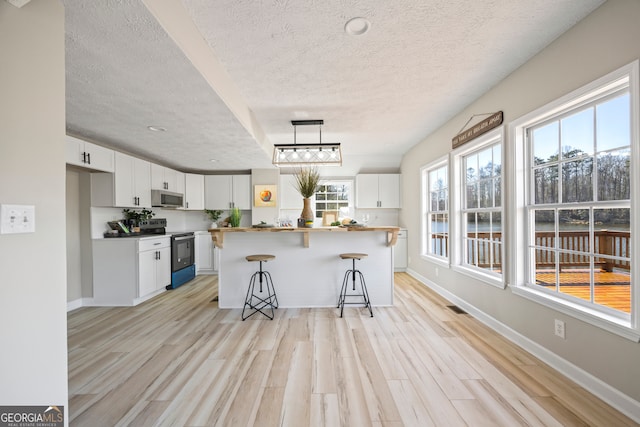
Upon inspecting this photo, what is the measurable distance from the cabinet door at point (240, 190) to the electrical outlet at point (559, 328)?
18.2 ft

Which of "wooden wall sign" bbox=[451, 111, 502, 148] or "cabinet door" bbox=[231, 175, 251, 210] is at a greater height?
"wooden wall sign" bbox=[451, 111, 502, 148]

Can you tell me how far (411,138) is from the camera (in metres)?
4.95

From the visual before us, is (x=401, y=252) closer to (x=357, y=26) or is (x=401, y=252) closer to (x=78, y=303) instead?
(x=357, y=26)

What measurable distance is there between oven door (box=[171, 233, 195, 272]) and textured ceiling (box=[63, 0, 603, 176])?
1.85 m

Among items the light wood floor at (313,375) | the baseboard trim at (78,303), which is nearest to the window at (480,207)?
the light wood floor at (313,375)

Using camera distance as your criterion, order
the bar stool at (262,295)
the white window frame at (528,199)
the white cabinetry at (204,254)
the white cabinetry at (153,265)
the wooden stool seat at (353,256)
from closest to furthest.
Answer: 1. the white window frame at (528,199)
2. the wooden stool seat at (353,256)
3. the bar stool at (262,295)
4. the white cabinetry at (153,265)
5. the white cabinetry at (204,254)

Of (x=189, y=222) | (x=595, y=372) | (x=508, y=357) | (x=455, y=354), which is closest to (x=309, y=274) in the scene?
(x=455, y=354)

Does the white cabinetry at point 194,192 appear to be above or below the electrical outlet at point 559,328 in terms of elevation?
above

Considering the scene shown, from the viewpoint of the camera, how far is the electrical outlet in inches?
84.7

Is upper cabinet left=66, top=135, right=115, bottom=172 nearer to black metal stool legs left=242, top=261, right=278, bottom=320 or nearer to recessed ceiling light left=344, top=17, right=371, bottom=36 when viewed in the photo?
black metal stool legs left=242, top=261, right=278, bottom=320

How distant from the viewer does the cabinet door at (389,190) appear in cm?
635

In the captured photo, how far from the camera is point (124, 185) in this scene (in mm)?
4133

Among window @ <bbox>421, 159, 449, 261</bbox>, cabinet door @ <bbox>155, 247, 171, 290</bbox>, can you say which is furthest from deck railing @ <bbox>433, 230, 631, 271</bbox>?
cabinet door @ <bbox>155, 247, 171, 290</bbox>

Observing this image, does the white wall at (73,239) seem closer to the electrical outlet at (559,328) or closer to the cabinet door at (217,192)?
the cabinet door at (217,192)
